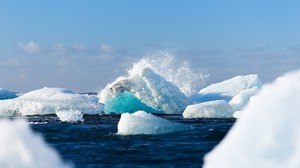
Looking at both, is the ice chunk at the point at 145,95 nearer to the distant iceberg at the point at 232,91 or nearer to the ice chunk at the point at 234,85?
the distant iceberg at the point at 232,91

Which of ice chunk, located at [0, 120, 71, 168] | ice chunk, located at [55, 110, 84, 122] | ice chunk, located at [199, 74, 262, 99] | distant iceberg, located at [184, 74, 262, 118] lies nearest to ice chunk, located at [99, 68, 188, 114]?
distant iceberg, located at [184, 74, 262, 118]

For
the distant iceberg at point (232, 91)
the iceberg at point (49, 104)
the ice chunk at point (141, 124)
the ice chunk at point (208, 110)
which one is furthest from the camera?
the iceberg at point (49, 104)

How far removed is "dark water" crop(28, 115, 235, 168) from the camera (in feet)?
71.6

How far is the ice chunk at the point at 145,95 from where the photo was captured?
178ft

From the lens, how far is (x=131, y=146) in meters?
26.3

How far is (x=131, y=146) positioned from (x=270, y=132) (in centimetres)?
1313

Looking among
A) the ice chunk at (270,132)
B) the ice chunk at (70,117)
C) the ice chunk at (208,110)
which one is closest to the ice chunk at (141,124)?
the ice chunk at (70,117)

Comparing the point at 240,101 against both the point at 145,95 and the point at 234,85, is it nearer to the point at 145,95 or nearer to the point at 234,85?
the point at 145,95

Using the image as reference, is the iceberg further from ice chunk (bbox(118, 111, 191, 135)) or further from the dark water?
ice chunk (bbox(118, 111, 191, 135))

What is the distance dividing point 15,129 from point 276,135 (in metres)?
6.88

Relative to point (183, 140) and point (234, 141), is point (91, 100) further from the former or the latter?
point (234, 141)

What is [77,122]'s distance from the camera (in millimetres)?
43375

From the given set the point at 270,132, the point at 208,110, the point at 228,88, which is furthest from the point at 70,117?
the point at 270,132

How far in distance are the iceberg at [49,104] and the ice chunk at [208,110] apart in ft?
29.7
